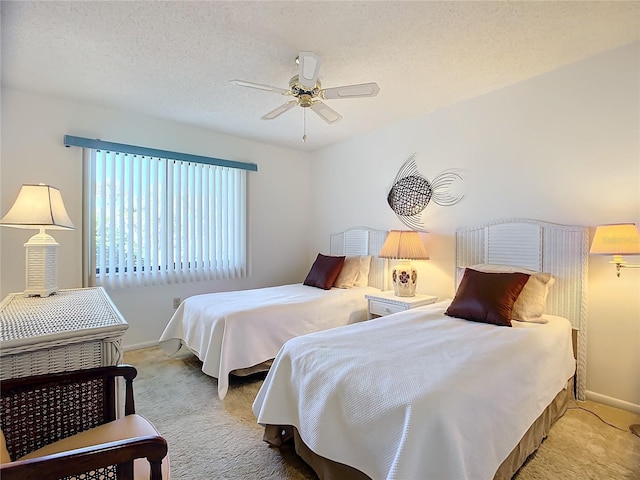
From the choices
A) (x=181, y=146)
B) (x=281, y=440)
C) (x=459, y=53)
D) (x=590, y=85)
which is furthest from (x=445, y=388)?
(x=181, y=146)

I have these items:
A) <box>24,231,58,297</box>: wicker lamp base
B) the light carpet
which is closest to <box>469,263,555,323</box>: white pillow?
the light carpet

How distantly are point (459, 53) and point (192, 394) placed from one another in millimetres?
3179

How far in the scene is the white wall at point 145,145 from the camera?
2.92 metres

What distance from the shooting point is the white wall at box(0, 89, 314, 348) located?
292 centimetres

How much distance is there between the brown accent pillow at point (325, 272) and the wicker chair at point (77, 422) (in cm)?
238

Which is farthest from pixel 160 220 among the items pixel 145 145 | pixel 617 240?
pixel 617 240

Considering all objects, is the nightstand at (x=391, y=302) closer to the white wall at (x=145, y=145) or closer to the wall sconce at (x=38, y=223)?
the white wall at (x=145, y=145)

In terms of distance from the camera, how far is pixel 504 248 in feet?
9.20

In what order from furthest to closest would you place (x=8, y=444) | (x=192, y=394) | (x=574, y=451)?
(x=192, y=394) → (x=574, y=451) → (x=8, y=444)

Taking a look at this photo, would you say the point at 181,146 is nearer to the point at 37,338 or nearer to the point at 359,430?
the point at 37,338

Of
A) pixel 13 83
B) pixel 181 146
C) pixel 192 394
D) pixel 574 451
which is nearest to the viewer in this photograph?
pixel 574 451

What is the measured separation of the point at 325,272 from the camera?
368 centimetres

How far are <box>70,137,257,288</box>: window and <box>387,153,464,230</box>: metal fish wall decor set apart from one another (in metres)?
1.98

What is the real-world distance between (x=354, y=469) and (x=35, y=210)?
2.23 meters
